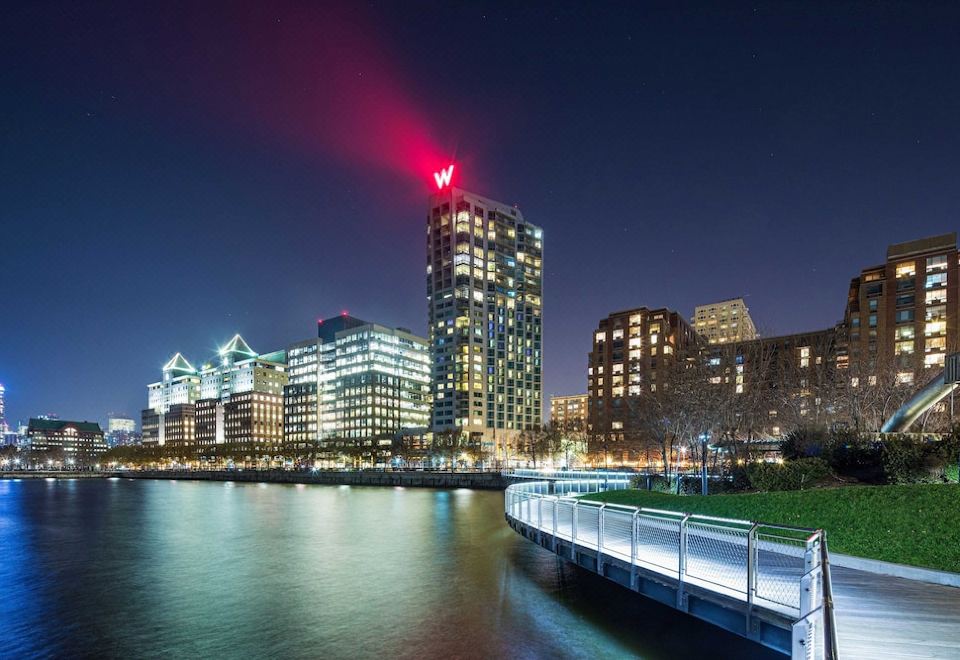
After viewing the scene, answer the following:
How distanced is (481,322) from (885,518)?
167m

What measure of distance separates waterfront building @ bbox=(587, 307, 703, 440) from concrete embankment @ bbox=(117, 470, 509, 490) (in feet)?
163

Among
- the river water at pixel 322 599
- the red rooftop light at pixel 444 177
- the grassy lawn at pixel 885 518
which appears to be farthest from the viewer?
the red rooftop light at pixel 444 177

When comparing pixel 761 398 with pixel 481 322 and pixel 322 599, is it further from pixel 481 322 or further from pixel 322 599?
pixel 481 322

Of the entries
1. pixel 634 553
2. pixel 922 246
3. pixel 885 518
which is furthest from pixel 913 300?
pixel 634 553

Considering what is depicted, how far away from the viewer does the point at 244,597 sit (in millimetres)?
26078

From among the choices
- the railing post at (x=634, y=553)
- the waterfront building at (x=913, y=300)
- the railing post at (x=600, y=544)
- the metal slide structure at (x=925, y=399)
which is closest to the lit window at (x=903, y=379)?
the metal slide structure at (x=925, y=399)

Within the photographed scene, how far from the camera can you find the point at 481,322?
7195 inches

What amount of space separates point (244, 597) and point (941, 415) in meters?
55.0

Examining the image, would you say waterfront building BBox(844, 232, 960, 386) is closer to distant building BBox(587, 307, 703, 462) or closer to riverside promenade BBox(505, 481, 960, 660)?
distant building BBox(587, 307, 703, 462)

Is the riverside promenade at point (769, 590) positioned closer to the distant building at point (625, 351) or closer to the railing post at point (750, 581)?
the railing post at point (750, 581)

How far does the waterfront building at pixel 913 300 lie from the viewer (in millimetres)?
106500

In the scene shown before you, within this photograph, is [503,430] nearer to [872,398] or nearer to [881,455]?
[872,398]

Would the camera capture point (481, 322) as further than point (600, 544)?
Yes

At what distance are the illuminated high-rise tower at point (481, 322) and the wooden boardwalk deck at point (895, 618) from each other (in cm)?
15959
